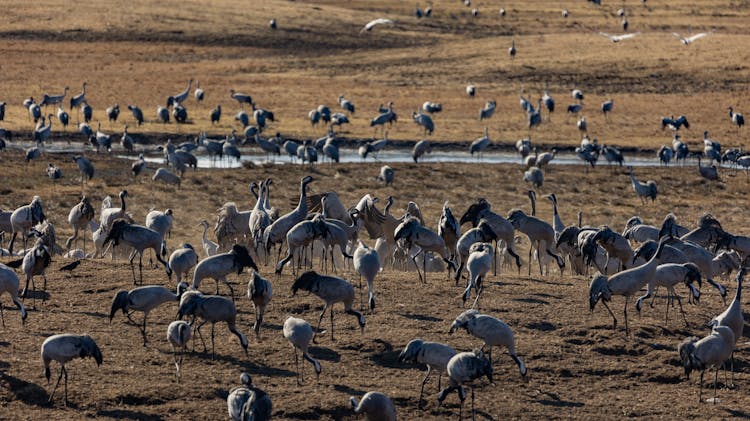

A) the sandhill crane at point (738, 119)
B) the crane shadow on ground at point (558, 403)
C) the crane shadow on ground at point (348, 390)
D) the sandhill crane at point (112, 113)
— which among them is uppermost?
the sandhill crane at point (738, 119)

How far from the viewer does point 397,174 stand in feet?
97.0

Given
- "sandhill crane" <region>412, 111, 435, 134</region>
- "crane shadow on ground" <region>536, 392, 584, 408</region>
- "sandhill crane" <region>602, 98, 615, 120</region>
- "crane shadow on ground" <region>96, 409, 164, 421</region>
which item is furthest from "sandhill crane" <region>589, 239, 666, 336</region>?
"sandhill crane" <region>602, 98, 615, 120</region>

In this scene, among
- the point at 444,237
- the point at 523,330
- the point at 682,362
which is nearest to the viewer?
the point at 682,362

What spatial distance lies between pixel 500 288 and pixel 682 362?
4.04 m

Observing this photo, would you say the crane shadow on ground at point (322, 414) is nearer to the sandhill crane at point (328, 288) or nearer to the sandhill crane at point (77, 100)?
the sandhill crane at point (328, 288)

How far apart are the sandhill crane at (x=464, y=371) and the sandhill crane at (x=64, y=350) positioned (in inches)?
139

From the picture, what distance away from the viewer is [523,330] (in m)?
14.1

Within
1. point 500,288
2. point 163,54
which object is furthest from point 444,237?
point 163,54

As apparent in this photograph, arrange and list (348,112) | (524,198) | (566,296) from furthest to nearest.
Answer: (348,112)
(524,198)
(566,296)

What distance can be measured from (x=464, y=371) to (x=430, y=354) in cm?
68

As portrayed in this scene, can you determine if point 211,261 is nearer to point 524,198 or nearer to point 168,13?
point 524,198

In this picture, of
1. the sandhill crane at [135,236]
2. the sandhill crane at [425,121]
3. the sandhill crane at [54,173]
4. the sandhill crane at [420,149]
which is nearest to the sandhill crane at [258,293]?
the sandhill crane at [135,236]

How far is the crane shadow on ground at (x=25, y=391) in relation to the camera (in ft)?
37.6

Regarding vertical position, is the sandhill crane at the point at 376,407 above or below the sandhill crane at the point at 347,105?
above
